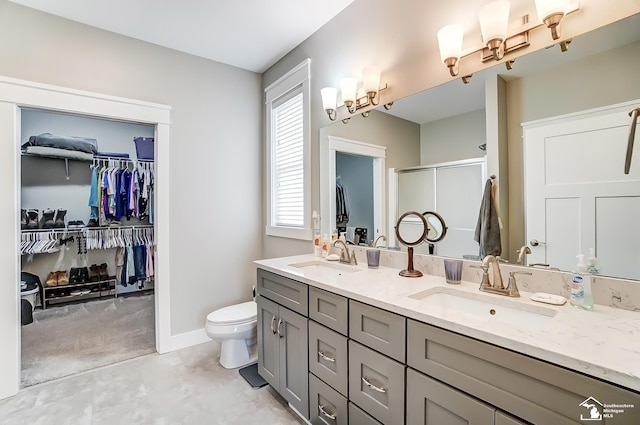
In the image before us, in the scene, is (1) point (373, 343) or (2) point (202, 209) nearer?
(1) point (373, 343)

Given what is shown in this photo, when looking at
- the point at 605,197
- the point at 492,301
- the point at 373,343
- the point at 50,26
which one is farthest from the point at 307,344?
the point at 50,26

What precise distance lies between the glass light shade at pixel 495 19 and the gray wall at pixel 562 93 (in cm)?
23

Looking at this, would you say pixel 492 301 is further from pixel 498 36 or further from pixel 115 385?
A: pixel 115 385

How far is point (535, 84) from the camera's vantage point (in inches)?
52.8

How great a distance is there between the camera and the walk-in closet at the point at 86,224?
3711mm

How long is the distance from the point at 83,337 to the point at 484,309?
12.0 ft

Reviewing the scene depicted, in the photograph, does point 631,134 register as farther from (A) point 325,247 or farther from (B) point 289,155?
(B) point 289,155

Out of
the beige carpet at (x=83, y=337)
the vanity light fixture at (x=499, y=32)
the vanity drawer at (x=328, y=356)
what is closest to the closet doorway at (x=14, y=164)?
the beige carpet at (x=83, y=337)

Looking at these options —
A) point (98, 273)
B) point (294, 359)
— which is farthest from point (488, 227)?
point (98, 273)

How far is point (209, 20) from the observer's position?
2.36 m

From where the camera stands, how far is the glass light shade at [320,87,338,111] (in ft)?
7.45

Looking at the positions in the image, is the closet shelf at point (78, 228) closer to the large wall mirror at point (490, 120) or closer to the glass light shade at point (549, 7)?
the large wall mirror at point (490, 120)

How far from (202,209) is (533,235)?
8.82 feet

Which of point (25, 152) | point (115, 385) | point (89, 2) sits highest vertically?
point (89, 2)
